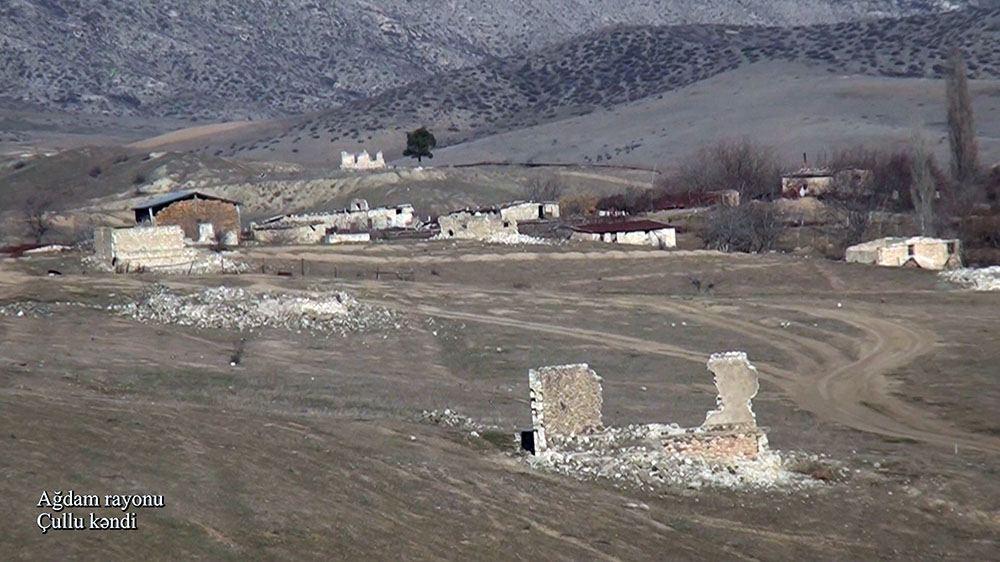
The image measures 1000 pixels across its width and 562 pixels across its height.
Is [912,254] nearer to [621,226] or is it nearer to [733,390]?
[621,226]

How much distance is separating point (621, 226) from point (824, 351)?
86.1ft

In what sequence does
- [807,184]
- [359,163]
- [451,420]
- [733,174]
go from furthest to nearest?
[359,163] < [733,174] < [807,184] < [451,420]

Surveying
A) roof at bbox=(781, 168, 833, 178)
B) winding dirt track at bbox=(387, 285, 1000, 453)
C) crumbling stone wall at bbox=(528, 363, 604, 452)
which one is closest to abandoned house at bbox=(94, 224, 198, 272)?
winding dirt track at bbox=(387, 285, 1000, 453)

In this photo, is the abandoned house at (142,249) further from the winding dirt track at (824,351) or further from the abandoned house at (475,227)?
the abandoned house at (475,227)

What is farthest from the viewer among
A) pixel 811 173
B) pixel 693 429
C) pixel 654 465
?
pixel 811 173

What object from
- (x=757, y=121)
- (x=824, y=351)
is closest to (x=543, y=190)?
(x=757, y=121)

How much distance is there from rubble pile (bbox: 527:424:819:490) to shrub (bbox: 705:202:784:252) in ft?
145

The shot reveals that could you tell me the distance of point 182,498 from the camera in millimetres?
18797

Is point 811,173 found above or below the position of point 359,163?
below

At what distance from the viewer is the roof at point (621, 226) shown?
222 feet

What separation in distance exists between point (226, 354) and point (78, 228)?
1872 inches

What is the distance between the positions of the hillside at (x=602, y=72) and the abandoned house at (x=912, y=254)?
71267mm

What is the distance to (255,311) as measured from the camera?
4306 cm

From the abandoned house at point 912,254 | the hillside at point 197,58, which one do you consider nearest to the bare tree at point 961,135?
the abandoned house at point 912,254
